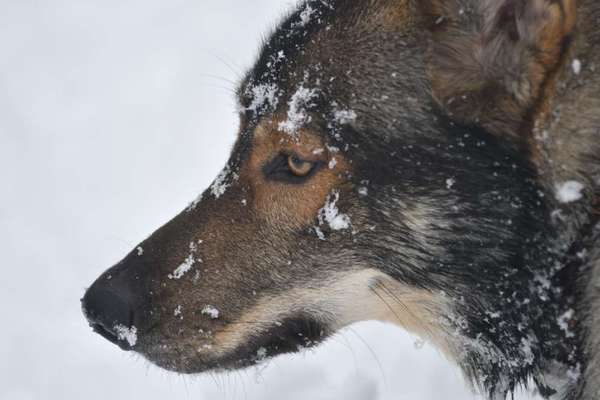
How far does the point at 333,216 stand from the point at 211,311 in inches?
25.7

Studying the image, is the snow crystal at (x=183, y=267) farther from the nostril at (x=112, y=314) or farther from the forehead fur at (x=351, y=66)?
the forehead fur at (x=351, y=66)

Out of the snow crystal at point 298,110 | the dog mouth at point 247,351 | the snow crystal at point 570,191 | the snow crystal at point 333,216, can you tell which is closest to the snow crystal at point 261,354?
the dog mouth at point 247,351

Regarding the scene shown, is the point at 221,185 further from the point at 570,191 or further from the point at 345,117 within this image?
the point at 570,191

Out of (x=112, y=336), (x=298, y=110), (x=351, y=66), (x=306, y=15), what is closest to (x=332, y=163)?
(x=298, y=110)

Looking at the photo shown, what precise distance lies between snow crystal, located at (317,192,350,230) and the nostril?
0.89m

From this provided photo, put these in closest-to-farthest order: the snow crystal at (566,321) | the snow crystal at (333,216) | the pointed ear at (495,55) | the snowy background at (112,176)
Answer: the pointed ear at (495,55) → the snow crystal at (566,321) → the snow crystal at (333,216) → the snowy background at (112,176)

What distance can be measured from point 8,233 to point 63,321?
91 centimetres

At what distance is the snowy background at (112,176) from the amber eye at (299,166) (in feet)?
5.19

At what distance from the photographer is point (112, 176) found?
611cm

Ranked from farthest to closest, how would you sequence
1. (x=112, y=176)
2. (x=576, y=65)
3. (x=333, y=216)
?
(x=112, y=176)
(x=333, y=216)
(x=576, y=65)

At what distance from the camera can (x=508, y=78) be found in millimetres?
2812

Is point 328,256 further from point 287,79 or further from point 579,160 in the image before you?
point 579,160

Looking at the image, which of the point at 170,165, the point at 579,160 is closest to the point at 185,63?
the point at 170,165

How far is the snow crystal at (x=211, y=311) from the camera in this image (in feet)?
10.6
